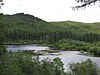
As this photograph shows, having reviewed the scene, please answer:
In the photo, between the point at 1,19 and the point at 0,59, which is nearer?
the point at 1,19

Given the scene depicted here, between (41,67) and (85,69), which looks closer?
(41,67)

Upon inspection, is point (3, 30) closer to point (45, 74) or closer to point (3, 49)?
point (3, 49)

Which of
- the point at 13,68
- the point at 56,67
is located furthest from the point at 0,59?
the point at 56,67

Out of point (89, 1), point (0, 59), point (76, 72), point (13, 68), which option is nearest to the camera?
point (89, 1)

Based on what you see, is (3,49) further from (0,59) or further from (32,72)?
(32,72)

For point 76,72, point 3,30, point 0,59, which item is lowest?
point 76,72

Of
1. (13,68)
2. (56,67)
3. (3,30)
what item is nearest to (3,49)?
(3,30)

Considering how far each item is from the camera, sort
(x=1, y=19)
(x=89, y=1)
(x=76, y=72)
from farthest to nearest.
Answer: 1. (x=76, y=72)
2. (x=1, y=19)
3. (x=89, y=1)

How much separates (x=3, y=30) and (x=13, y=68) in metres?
10.1

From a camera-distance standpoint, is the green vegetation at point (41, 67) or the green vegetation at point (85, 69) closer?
the green vegetation at point (41, 67)

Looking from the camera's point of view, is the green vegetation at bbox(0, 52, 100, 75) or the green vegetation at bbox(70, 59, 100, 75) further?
the green vegetation at bbox(70, 59, 100, 75)

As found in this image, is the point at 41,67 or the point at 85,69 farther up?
the point at 41,67

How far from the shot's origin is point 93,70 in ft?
145

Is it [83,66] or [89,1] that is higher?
[89,1]
